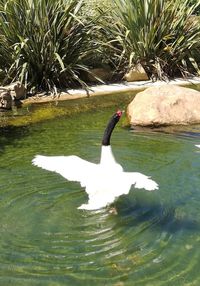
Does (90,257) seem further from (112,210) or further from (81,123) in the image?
(81,123)

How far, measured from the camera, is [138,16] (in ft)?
42.3

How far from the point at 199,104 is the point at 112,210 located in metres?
4.75

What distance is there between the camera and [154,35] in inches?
506

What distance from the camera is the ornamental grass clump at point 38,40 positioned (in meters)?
11.4

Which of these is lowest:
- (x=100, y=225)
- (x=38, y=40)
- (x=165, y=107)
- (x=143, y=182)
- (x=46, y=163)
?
(x=165, y=107)

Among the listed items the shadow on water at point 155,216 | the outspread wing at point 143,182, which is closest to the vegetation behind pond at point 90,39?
the shadow on water at point 155,216

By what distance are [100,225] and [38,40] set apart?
702 cm

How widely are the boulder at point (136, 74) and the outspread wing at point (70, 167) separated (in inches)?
288

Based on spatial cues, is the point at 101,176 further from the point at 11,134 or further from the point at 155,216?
the point at 11,134

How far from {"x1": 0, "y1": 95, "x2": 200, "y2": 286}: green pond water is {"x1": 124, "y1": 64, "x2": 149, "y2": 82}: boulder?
16.8 feet

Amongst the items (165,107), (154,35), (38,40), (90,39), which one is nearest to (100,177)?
(165,107)

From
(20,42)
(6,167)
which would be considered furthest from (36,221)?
(20,42)

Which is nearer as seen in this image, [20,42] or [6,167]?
[6,167]

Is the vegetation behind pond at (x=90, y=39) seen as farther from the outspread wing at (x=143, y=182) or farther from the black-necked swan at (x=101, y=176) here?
the outspread wing at (x=143, y=182)
